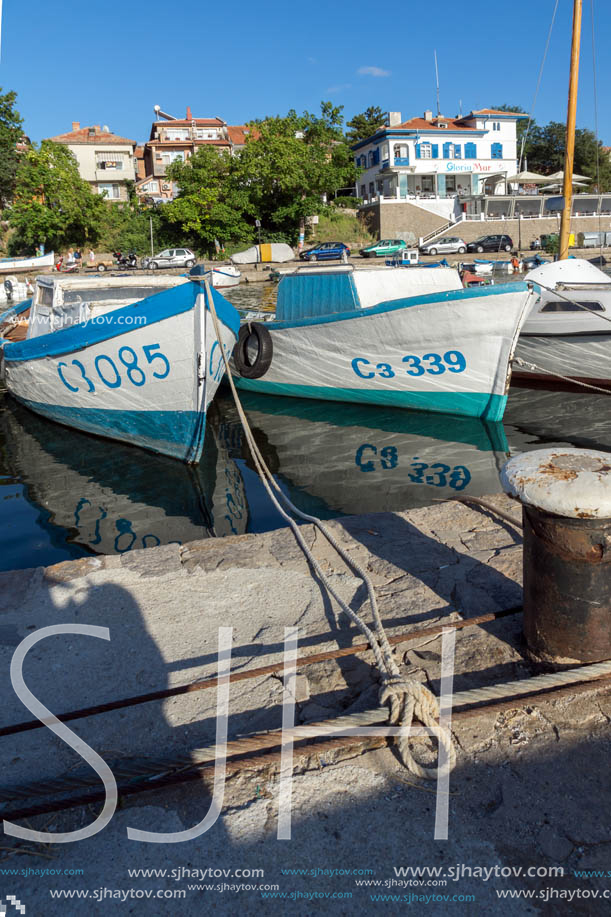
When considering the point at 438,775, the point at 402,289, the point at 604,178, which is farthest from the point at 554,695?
the point at 604,178

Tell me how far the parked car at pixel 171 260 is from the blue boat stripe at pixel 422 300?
31.0 meters

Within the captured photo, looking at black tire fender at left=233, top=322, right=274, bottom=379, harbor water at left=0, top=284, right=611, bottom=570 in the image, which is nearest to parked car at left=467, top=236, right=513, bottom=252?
harbor water at left=0, top=284, right=611, bottom=570

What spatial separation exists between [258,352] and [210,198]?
3874 centimetres

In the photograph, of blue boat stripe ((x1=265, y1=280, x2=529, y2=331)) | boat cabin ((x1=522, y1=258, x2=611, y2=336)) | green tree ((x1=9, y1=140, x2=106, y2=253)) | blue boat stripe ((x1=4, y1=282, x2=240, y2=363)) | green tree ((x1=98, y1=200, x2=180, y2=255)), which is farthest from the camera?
green tree ((x1=98, y1=200, x2=180, y2=255))

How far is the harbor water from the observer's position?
6.80 meters

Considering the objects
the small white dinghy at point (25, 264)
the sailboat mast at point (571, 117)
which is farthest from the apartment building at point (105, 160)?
the sailboat mast at point (571, 117)

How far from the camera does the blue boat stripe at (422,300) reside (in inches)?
360

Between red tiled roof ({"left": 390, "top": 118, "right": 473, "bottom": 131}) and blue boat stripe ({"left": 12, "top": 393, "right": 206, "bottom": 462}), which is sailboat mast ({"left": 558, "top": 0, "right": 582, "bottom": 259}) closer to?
blue boat stripe ({"left": 12, "top": 393, "right": 206, "bottom": 462})

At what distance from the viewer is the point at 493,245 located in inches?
1706

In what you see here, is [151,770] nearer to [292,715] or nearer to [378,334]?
[292,715]

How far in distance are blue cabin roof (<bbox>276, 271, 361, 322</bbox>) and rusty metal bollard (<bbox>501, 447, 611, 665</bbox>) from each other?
8228mm

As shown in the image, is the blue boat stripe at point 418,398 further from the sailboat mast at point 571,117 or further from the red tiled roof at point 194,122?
the red tiled roof at point 194,122

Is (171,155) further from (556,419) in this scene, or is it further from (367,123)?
(556,419)

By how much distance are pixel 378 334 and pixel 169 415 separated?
368cm
